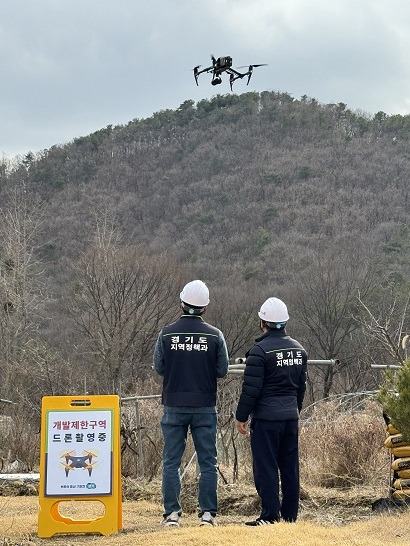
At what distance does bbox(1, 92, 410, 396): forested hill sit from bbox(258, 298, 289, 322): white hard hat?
1685 inches

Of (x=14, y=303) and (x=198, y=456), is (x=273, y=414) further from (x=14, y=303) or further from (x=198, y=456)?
(x=14, y=303)

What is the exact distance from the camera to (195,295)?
29.5 feet

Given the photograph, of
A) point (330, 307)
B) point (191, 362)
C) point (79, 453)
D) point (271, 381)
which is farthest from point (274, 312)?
point (330, 307)

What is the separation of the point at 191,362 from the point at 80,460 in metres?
1.30

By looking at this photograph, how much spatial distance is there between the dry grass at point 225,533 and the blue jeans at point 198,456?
23 cm

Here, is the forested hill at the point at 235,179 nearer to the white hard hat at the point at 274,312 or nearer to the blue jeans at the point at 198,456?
the white hard hat at the point at 274,312

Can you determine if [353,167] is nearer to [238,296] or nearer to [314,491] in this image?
[238,296]

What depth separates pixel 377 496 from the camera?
1055cm

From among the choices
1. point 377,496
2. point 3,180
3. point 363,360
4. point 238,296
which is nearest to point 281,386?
point 377,496

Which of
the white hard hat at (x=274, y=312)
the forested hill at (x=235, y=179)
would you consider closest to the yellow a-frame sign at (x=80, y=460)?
the white hard hat at (x=274, y=312)

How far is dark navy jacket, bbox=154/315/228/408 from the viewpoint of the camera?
881 cm

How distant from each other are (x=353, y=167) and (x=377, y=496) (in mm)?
105497

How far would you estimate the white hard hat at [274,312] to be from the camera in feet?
29.9

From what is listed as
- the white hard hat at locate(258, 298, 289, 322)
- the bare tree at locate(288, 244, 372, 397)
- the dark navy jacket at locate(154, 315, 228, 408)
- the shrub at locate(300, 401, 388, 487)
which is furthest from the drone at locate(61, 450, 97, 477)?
the bare tree at locate(288, 244, 372, 397)
